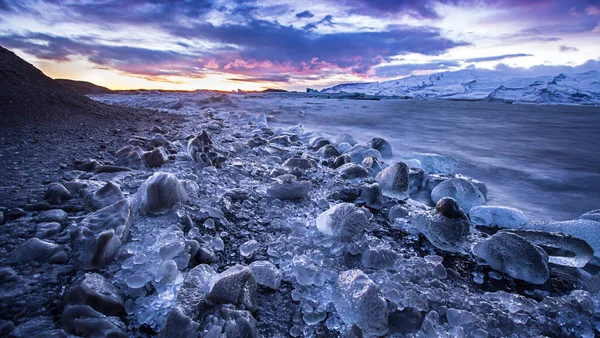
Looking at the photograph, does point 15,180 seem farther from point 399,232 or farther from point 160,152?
point 399,232

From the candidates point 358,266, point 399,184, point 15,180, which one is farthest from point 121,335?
point 399,184

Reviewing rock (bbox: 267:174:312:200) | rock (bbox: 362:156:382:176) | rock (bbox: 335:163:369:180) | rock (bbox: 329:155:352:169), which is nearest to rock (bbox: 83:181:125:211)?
rock (bbox: 267:174:312:200)

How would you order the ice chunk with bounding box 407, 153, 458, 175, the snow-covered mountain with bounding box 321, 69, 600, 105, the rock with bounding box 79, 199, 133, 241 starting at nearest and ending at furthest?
the rock with bounding box 79, 199, 133, 241 → the ice chunk with bounding box 407, 153, 458, 175 → the snow-covered mountain with bounding box 321, 69, 600, 105

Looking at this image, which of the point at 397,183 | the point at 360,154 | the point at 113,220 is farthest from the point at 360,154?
the point at 113,220

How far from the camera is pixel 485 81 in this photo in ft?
162

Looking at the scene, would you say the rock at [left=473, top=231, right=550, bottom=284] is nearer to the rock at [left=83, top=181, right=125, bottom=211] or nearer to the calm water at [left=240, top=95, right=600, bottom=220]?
the calm water at [left=240, top=95, right=600, bottom=220]

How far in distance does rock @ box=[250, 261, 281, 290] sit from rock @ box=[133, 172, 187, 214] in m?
0.60

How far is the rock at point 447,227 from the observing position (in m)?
1.27

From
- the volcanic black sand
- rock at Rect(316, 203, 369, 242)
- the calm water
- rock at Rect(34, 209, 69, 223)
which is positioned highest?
the volcanic black sand

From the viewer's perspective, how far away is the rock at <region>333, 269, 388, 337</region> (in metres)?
0.77

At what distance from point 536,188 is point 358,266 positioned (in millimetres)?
2273

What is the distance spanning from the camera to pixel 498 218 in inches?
60.5

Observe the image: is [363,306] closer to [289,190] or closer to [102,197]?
[289,190]

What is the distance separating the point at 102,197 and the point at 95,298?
74 centimetres
